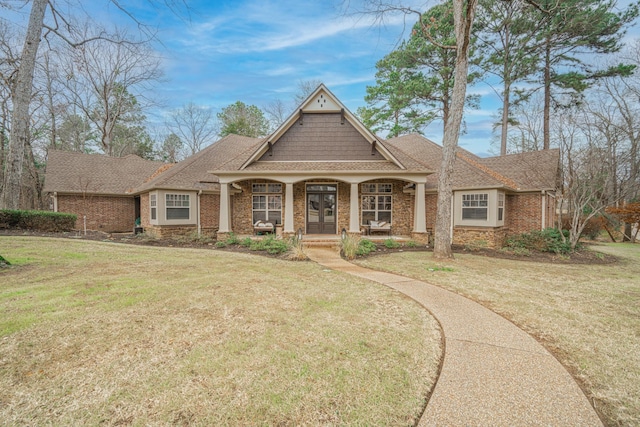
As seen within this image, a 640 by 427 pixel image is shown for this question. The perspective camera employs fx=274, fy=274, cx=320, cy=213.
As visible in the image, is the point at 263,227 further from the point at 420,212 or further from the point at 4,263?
the point at 4,263

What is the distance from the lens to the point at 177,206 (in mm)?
12828

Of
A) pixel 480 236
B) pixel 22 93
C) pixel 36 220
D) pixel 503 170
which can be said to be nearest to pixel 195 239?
pixel 36 220

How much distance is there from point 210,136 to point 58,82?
13.1 meters

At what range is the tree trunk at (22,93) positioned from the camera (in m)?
10.5

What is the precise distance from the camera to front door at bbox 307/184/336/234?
13.6 meters

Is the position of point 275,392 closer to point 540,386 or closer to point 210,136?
point 540,386

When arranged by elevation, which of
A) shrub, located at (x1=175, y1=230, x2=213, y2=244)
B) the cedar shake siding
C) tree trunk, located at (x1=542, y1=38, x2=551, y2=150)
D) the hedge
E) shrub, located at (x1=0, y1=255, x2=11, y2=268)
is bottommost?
shrub, located at (x1=175, y1=230, x2=213, y2=244)

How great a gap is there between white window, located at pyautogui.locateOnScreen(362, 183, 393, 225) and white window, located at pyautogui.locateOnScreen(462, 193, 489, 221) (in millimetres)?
3266

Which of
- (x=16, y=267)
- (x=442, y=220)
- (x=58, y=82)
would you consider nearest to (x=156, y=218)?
(x=16, y=267)

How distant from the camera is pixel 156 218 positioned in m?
12.5

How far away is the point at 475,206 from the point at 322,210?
682 cm

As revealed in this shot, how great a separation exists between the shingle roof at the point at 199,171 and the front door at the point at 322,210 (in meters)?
4.00

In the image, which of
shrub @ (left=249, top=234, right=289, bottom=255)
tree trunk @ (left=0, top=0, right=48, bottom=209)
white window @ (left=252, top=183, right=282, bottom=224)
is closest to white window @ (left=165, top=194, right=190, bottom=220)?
white window @ (left=252, top=183, right=282, bottom=224)

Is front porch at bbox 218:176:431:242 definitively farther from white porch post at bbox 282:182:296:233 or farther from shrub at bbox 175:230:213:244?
shrub at bbox 175:230:213:244
